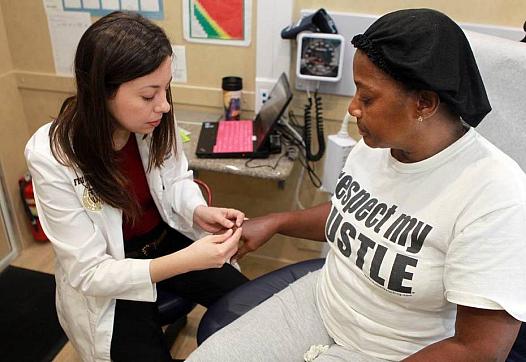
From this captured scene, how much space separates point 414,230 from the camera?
92 centimetres

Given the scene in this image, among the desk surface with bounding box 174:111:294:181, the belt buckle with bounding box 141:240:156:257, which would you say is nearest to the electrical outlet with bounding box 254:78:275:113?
the desk surface with bounding box 174:111:294:181

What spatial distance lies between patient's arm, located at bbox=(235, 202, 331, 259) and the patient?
0.64 ft

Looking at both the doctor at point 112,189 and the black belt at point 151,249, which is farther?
the black belt at point 151,249

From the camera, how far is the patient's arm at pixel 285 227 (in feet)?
4.36

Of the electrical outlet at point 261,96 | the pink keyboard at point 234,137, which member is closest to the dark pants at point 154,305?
the pink keyboard at point 234,137

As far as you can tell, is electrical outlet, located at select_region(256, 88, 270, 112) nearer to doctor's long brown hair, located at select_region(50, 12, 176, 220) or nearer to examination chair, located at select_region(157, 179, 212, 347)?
examination chair, located at select_region(157, 179, 212, 347)

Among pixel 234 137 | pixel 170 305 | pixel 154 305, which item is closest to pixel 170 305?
pixel 170 305

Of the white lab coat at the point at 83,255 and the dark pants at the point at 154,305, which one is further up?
the white lab coat at the point at 83,255

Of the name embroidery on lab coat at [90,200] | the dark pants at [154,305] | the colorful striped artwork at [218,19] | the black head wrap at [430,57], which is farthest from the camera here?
the colorful striped artwork at [218,19]

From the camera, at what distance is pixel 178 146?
140 centimetres

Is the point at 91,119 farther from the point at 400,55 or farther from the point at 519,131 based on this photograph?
the point at 519,131

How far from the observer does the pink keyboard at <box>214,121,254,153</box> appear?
5.39 ft

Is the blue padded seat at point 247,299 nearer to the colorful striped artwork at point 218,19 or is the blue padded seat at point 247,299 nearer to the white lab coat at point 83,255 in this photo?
the white lab coat at point 83,255

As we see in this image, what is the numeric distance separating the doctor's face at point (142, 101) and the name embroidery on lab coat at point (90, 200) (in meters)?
0.18
